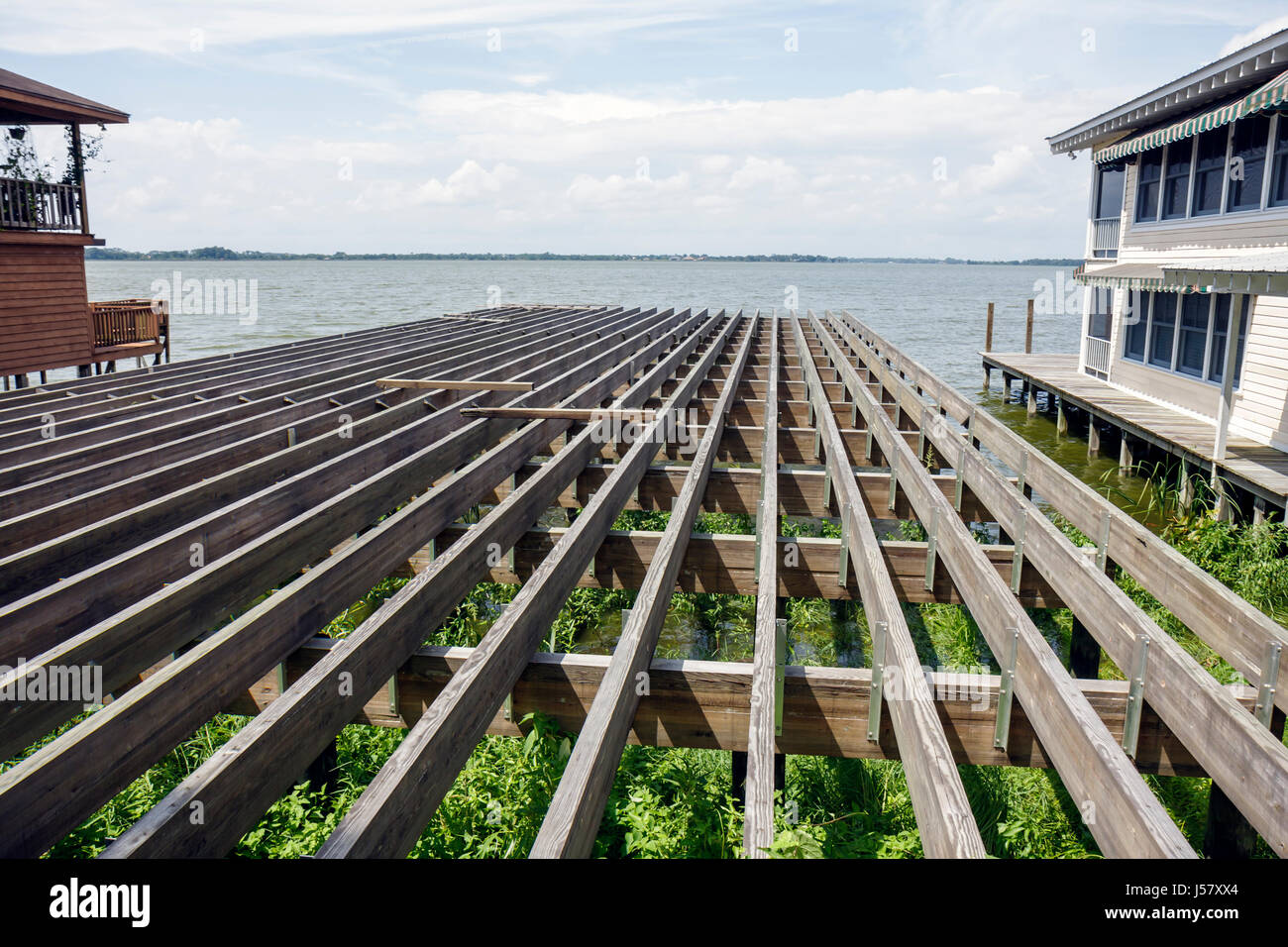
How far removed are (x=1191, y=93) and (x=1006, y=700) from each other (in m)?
16.5

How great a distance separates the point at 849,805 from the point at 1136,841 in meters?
3.16

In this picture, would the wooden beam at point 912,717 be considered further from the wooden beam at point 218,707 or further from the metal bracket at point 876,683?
the wooden beam at point 218,707

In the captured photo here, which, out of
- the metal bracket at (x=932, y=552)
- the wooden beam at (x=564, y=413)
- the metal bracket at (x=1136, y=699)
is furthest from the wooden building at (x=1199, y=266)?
the metal bracket at (x=1136, y=699)

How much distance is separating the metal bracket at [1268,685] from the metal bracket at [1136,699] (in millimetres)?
430

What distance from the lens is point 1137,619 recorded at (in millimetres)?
3932

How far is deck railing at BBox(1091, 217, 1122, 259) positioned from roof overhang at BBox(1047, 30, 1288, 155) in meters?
1.87

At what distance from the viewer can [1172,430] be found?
14.8 meters

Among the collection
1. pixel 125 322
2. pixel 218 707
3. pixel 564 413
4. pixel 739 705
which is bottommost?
pixel 739 705

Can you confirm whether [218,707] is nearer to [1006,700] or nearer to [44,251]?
[1006,700]

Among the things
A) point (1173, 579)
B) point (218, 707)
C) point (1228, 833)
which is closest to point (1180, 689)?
point (1228, 833)

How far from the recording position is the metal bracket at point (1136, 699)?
3.65 m

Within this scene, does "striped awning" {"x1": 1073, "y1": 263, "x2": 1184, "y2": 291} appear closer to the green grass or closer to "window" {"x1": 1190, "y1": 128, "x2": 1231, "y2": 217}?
"window" {"x1": 1190, "y1": 128, "x2": 1231, "y2": 217}

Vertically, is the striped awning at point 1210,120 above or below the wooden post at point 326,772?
above
